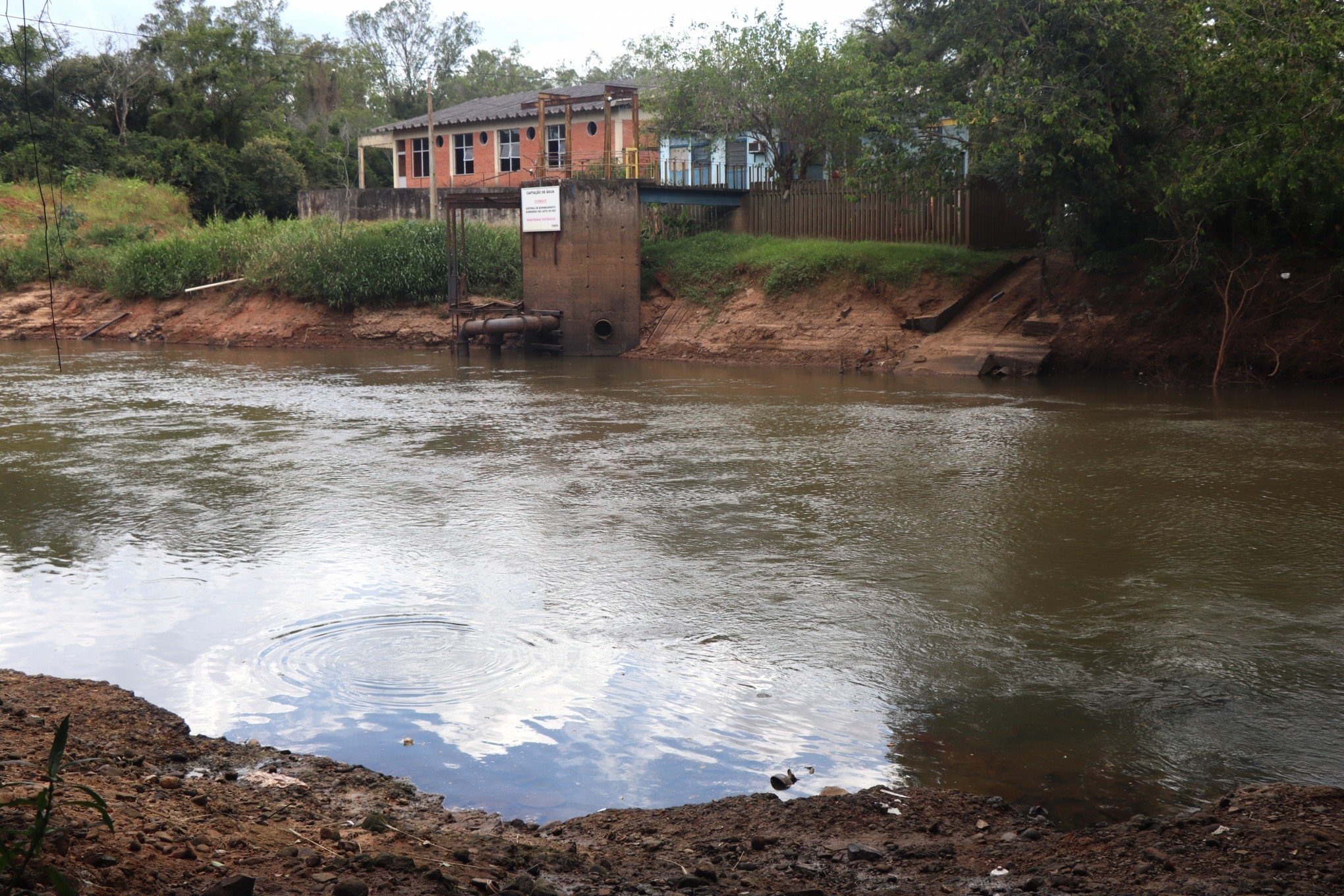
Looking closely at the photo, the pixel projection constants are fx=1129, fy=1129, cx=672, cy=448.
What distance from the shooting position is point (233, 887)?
289 centimetres

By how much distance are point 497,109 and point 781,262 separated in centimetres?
2424

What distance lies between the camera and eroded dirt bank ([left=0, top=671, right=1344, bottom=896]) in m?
3.33

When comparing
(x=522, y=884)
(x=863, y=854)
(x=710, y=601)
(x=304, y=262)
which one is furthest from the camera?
(x=304, y=262)

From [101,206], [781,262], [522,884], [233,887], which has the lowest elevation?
[522,884]

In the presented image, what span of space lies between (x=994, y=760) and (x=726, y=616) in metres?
2.46

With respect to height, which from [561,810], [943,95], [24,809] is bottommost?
[561,810]

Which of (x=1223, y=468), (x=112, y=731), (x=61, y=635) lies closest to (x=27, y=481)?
(x=61, y=635)

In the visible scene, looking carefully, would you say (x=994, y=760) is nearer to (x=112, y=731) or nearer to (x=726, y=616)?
(x=726, y=616)

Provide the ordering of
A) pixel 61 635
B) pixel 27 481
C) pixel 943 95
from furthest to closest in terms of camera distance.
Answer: pixel 943 95
pixel 27 481
pixel 61 635

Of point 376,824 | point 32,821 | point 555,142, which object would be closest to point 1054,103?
point 376,824

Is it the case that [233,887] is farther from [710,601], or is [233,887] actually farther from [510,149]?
[510,149]

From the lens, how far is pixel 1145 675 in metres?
6.27

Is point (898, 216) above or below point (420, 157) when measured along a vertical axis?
below

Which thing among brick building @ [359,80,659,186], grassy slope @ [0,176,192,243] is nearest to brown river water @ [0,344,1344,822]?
brick building @ [359,80,659,186]
